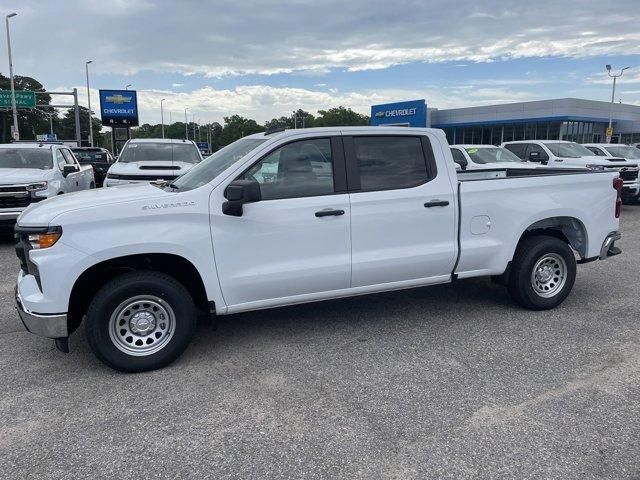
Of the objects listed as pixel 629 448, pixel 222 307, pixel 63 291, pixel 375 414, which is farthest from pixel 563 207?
pixel 63 291

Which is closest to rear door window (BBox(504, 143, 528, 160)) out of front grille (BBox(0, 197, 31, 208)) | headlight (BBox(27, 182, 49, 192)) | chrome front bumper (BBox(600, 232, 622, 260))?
chrome front bumper (BBox(600, 232, 622, 260))

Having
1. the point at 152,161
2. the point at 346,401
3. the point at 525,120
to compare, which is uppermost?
the point at 525,120

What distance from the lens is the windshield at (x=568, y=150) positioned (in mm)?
15766

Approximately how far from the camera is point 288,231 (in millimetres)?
4469

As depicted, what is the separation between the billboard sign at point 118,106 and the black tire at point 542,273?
45.5m

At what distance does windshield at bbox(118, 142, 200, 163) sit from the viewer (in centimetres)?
1192

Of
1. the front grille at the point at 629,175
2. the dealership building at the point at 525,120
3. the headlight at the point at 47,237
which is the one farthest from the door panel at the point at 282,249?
the dealership building at the point at 525,120

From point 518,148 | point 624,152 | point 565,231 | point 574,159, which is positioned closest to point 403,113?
point 518,148

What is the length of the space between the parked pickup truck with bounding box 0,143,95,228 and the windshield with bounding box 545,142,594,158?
1321 centimetres

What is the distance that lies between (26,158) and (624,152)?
16306mm

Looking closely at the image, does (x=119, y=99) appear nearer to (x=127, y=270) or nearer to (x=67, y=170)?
(x=67, y=170)

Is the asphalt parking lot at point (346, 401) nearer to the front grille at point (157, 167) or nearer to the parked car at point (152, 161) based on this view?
the parked car at point (152, 161)

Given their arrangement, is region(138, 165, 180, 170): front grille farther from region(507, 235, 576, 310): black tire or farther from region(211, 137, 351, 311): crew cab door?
region(507, 235, 576, 310): black tire

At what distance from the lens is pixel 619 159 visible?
15.3m
